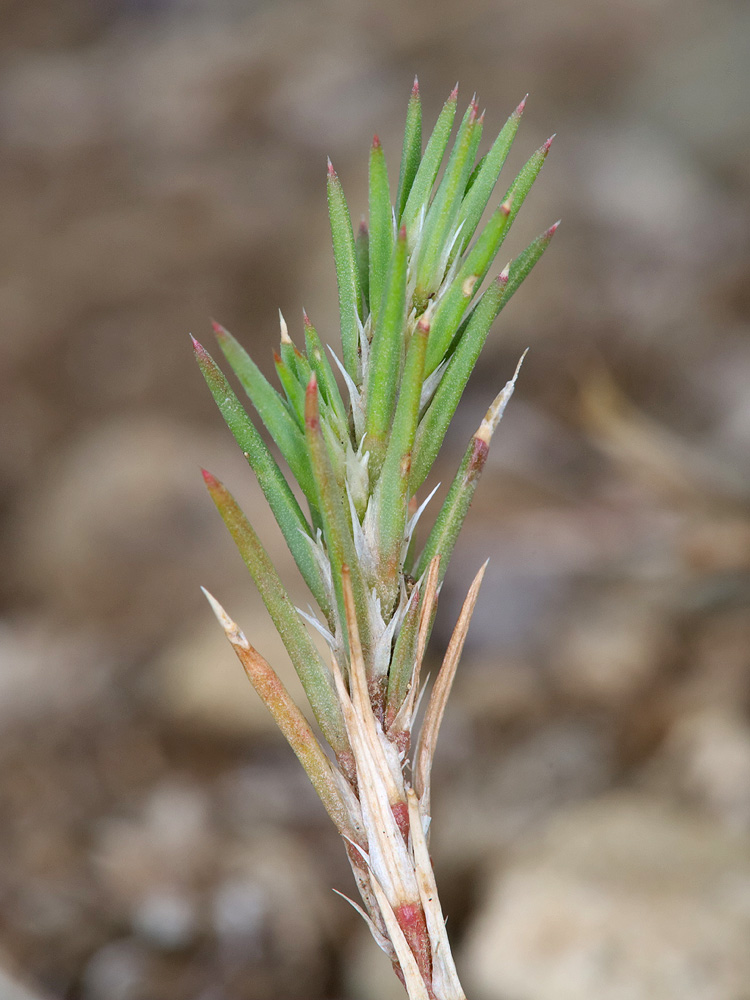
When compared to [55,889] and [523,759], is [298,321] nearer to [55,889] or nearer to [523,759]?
[523,759]

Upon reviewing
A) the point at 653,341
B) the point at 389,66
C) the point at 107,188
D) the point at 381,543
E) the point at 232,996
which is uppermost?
the point at 389,66

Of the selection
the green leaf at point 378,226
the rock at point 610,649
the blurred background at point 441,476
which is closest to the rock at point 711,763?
the blurred background at point 441,476

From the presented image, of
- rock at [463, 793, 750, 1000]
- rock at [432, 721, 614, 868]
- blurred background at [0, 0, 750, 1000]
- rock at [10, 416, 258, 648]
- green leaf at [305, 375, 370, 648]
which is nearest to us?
green leaf at [305, 375, 370, 648]

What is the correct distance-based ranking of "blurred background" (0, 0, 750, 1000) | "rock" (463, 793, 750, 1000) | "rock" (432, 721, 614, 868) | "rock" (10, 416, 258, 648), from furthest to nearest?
1. "rock" (10, 416, 258, 648)
2. "rock" (432, 721, 614, 868)
3. "blurred background" (0, 0, 750, 1000)
4. "rock" (463, 793, 750, 1000)

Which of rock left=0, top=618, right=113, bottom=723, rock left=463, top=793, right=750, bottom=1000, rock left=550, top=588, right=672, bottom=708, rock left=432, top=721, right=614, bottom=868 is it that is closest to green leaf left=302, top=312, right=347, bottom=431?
rock left=463, top=793, right=750, bottom=1000

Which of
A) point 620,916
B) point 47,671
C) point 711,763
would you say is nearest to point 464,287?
point 620,916

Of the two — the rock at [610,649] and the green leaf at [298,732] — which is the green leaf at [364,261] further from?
the rock at [610,649]

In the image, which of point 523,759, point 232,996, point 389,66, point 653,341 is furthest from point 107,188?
point 232,996

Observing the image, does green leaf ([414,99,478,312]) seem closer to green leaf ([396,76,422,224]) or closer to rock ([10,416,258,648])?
green leaf ([396,76,422,224])
